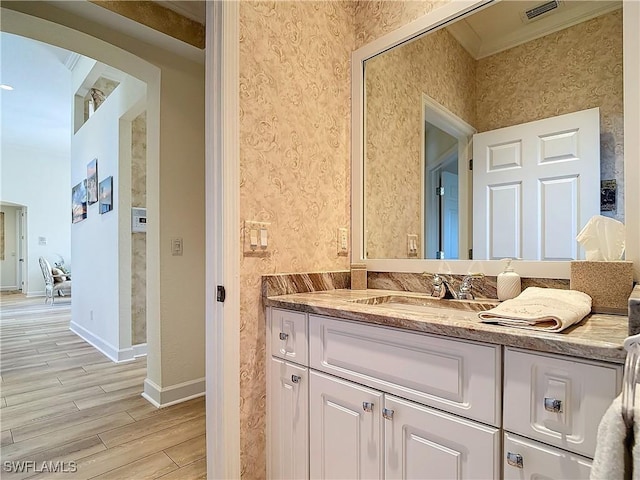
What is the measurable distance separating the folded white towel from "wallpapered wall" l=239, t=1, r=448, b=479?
891 mm

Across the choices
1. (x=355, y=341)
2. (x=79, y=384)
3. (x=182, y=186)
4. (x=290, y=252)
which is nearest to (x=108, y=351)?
(x=79, y=384)

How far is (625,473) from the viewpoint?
1.68 feet

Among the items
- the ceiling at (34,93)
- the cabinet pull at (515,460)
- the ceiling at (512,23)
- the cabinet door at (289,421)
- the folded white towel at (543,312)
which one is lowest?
the cabinet door at (289,421)

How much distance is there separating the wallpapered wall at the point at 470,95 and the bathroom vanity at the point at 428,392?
56 cm

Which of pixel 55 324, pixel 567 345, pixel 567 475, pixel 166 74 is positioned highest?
pixel 166 74

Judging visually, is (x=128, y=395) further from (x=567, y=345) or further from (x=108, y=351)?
(x=567, y=345)

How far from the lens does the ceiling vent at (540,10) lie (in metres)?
1.33

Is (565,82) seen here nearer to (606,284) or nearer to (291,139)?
(606,284)

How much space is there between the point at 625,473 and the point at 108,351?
4.14 metres

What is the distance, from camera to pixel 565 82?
51.9 inches

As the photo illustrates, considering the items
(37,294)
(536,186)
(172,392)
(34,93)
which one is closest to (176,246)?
(172,392)

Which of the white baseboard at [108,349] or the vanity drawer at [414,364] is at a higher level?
the vanity drawer at [414,364]

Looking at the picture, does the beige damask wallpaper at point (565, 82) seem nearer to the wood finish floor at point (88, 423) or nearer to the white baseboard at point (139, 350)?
the wood finish floor at point (88, 423)

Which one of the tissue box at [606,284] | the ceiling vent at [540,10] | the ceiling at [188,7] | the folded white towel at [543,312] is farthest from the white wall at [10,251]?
the tissue box at [606,284]
